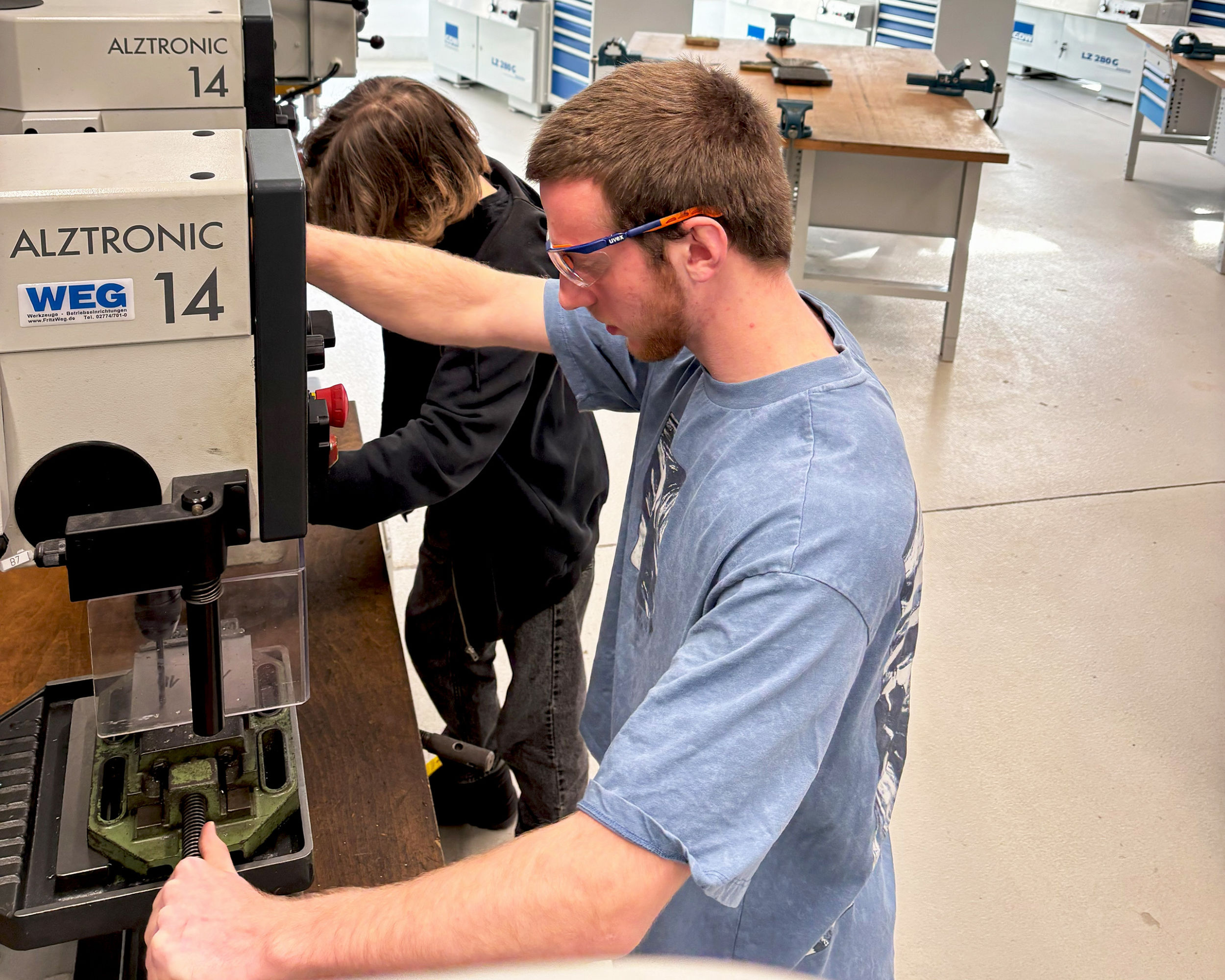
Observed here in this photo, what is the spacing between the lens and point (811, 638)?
2.66 feet

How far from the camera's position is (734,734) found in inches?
31.0

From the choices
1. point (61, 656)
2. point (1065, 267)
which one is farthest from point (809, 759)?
point (1065, 267)

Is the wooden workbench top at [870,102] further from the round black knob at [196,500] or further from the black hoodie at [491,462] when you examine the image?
the round black knob at [196,500]

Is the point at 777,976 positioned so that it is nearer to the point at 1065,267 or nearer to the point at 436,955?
the point at 436,955

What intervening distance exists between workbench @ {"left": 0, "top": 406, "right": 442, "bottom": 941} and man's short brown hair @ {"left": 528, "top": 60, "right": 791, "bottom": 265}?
603mm

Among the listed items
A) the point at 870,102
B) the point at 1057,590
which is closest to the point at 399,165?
the point at 1057,590

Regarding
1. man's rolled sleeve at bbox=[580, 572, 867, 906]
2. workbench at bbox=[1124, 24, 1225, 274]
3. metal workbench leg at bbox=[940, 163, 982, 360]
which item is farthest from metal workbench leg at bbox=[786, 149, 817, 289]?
man's rolled sleeve at bbox=[580, 572, 867, 906]

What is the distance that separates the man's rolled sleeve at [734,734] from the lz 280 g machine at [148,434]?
1.02 ft

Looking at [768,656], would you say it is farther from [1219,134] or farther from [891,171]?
[1219,134]

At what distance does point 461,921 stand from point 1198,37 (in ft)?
19.0

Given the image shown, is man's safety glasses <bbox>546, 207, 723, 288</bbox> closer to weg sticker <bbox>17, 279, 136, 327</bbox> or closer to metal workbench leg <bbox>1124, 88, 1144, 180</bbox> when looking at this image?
weg sticker <bbox>17, 279, 136, 327</bbox>

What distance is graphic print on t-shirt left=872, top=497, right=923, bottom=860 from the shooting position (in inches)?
37.7

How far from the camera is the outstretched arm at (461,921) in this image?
0.76 m

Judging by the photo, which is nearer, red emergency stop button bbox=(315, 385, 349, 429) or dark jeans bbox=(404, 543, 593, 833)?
red emergency stop button bbox=(315, 385, 349, 429)
